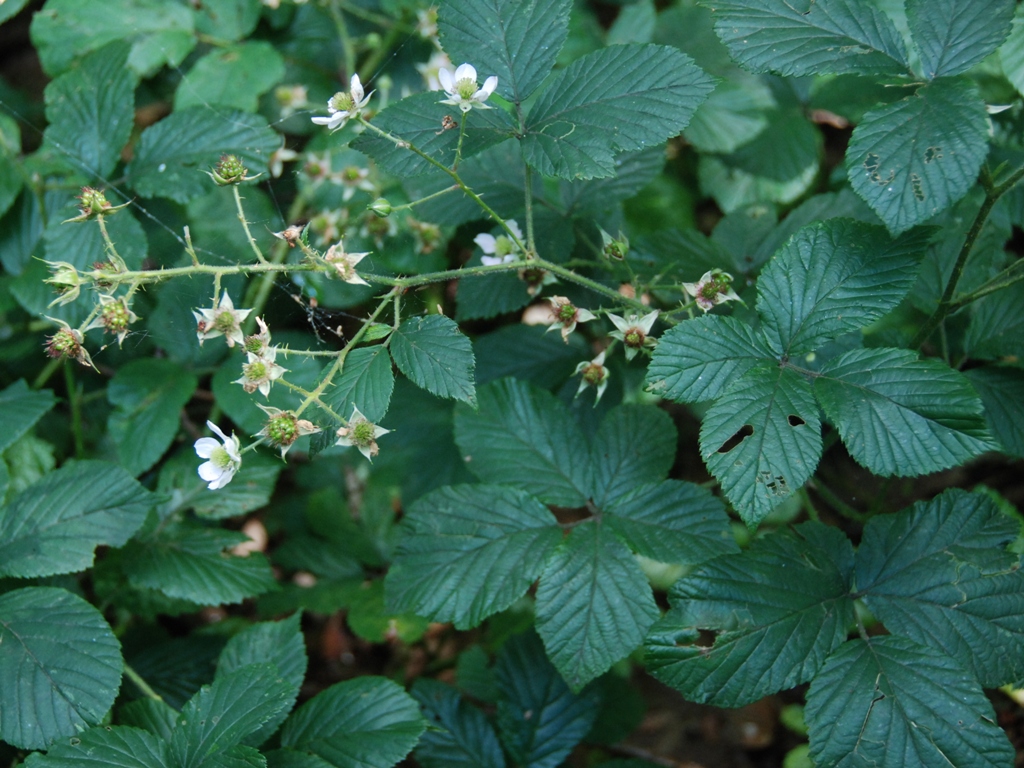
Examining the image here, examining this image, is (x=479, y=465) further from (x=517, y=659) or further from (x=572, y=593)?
(x=517, y=659)

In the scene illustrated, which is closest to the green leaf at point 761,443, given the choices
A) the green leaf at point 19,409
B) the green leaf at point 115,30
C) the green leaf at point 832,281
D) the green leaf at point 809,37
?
the green leaf at point 832,281

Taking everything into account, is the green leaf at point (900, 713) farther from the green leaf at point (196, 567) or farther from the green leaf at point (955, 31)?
the green leaf at point (196, 567)

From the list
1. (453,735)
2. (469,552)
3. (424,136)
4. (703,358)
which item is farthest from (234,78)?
(453,735)

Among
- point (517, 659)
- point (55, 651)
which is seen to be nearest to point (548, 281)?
point (517, 659)

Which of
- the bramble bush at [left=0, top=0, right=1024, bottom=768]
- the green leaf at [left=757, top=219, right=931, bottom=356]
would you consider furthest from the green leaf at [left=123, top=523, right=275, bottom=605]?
the green leaf at [left=757, top=219, right=931, bottom=356]

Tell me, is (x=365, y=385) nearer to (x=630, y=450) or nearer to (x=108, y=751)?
(x=630, y=450)
